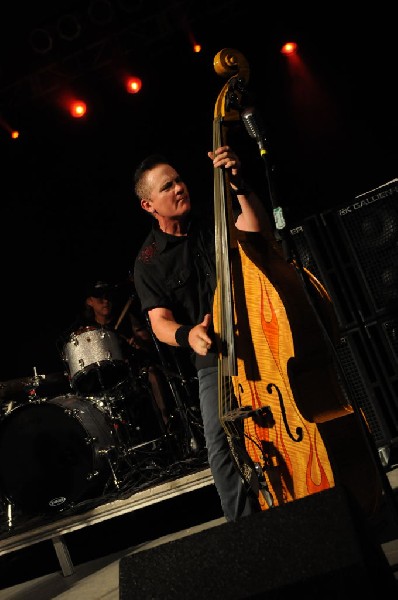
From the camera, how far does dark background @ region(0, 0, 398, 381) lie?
6262mm

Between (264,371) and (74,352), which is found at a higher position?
(74,352)

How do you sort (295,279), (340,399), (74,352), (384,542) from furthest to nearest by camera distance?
(74,352), (384,542), (295,279), (340,399)

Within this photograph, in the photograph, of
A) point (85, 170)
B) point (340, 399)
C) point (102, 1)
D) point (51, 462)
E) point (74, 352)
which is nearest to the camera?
point (340, 399)

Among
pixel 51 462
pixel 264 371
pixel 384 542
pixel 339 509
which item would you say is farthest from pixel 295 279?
pixel 51 462

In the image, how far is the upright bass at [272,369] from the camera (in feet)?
6.02

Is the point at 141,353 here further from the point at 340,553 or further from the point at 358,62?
the point at 340,553

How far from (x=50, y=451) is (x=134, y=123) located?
411 cm

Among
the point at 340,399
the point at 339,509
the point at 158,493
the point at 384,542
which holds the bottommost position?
the point at 384,542

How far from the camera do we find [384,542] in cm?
241

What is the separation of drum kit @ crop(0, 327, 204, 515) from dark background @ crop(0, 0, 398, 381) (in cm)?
92

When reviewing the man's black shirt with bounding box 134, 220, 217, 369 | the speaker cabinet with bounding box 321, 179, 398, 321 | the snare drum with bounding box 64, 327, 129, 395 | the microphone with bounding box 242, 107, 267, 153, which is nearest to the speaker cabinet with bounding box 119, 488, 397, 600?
the microphone with bounding box 242, 107, 267, 153

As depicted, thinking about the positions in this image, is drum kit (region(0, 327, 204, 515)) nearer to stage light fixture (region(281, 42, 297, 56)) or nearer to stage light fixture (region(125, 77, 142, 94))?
stage light fixture (region(125, 77, 142, 94))

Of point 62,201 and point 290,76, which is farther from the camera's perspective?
point 62,201

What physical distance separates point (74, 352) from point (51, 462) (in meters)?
1.03
